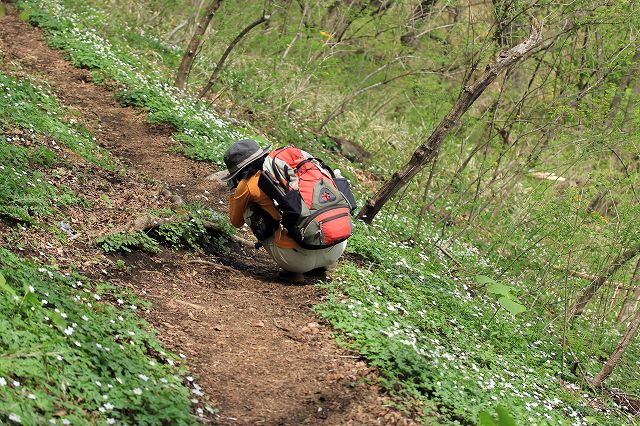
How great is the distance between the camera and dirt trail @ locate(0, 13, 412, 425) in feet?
16.9

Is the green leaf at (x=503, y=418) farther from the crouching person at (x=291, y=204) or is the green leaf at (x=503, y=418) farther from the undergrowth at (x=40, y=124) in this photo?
the undergrowth at (x=40, y=124)

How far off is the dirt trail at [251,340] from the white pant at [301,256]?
23 centimetres

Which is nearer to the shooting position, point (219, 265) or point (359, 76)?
point (219, 265)

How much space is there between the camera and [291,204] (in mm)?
6703

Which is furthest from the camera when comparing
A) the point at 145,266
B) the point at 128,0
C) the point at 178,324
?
the point at 128,0

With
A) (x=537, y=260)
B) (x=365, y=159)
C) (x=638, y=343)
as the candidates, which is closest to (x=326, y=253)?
(x=537, y=260)

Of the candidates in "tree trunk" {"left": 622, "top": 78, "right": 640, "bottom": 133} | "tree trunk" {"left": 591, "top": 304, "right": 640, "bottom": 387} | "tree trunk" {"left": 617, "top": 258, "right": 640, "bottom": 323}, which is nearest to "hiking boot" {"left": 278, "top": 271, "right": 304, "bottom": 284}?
"tree trunk" {"left": 591, "top": 304, "right": 640, "bottom": 387}

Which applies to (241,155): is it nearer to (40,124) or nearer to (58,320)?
(58,320)

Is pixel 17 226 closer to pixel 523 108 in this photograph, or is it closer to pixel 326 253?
pixel 326 253

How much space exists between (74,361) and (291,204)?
2808 millimetres

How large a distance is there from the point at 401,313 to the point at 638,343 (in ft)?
18.3

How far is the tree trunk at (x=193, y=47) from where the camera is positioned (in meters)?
13.0

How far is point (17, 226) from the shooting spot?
6.29 m

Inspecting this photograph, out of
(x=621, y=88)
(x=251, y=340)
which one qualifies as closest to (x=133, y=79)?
(x=251, y=340)
